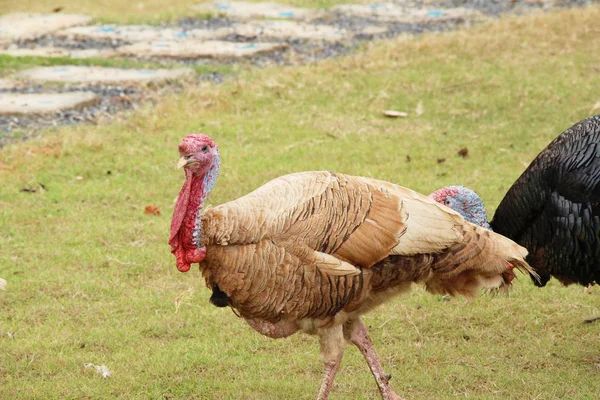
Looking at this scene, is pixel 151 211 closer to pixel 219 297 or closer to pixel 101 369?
pixel 101 369

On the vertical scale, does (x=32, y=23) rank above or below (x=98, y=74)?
above

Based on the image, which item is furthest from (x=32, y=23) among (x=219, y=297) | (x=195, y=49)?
(x=219, y=297)

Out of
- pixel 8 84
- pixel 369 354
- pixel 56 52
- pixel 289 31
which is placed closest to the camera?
pixel 369 354

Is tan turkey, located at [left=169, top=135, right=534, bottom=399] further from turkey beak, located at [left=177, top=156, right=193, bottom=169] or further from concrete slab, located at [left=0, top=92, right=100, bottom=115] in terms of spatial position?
concrete slab, located at [left=0, top=92, right=100, bottom=115]

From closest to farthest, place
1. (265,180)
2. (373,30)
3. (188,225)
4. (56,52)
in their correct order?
(188,225) → (265,180) → (56,52) → (373,30)

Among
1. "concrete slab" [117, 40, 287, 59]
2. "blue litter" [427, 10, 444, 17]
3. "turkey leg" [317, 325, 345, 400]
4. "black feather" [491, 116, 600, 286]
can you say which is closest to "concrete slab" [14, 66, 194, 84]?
"concrete slab" [117, 40, 287, 59]

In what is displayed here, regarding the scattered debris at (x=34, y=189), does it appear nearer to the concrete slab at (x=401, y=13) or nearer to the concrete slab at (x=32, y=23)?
the concrete slab at (x=32, y=23)

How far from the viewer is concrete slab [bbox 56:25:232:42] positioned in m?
11.6

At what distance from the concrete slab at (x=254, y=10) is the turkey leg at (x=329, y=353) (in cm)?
886

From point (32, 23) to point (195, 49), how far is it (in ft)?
8.12

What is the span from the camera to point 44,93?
9422 mm

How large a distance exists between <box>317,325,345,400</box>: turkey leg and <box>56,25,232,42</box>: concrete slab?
7.73 m

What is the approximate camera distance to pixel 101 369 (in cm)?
493

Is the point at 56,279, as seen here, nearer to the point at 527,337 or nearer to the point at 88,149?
the point at 88,149
